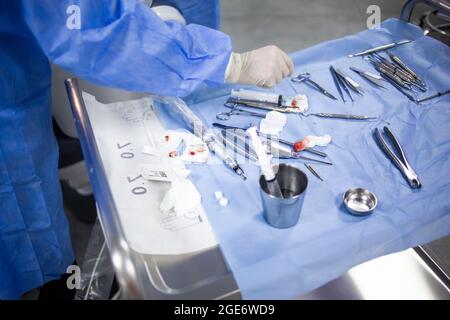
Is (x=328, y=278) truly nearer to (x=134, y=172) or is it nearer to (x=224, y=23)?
(x=134, y=172)

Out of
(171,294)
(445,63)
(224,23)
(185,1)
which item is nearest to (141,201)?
(171,294)

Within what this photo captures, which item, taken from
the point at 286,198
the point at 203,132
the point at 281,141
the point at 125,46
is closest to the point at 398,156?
the point at 281,141

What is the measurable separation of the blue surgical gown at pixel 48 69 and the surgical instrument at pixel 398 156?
54 centimetres

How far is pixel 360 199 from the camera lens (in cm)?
119

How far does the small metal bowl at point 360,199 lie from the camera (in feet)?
3.84

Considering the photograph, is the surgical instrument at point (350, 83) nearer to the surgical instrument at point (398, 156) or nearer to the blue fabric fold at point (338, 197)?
the blue fabric fold at point (338, 197)

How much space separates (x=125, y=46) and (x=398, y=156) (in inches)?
33.2

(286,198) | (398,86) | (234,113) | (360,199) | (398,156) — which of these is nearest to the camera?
(286,198)

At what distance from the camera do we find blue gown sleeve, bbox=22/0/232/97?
1060 mm

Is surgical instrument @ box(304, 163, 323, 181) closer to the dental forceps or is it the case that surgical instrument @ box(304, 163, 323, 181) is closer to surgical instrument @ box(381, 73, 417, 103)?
the dental forceps

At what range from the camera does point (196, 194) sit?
118cm

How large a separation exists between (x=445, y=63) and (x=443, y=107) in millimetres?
258

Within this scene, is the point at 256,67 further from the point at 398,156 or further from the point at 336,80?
the point at 398,156

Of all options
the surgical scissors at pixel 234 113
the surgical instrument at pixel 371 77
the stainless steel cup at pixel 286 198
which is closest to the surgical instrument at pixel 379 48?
the surgical instrument at pixel 371 77
